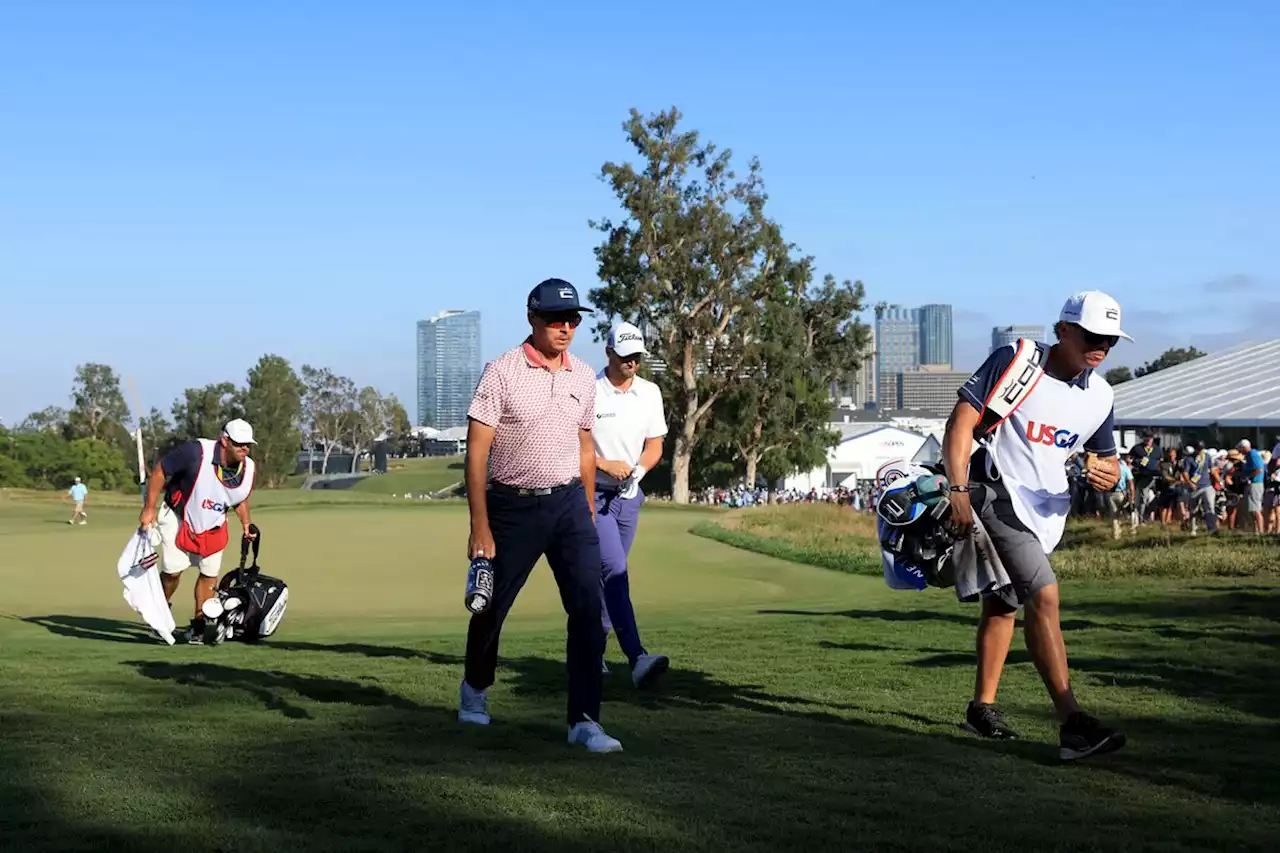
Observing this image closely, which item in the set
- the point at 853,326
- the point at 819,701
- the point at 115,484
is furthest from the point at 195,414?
the point at 819,701

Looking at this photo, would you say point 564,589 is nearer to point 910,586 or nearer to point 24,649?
point 910,586

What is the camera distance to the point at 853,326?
297ft

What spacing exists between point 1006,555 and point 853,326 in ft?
278

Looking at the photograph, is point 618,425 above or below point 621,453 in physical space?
above

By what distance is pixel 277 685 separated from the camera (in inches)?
347

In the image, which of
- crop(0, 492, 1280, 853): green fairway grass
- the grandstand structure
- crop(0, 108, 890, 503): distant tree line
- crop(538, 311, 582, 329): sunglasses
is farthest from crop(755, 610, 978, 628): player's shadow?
crop(0, 108, 890, 503): distant tree line

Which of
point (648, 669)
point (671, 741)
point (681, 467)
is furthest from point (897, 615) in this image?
point (681, 467)

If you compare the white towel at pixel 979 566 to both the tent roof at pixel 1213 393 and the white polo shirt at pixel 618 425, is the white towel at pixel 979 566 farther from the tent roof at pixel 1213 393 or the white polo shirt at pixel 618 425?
the tent roof at pixel 1213 393

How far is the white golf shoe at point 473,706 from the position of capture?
720 centimetres

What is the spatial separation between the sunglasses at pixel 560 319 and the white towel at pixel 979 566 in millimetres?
1954

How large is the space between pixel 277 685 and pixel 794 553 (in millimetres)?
16623

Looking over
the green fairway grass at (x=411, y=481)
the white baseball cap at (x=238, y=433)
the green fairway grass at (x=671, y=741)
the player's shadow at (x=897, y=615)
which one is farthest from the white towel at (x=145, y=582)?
the green fairway grass at (x=411, y=481)

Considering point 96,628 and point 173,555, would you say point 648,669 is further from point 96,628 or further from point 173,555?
point 96,628

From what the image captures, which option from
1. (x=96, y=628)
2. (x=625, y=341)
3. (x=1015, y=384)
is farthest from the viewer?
(x=96, y=628)
